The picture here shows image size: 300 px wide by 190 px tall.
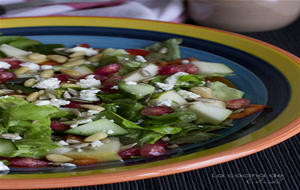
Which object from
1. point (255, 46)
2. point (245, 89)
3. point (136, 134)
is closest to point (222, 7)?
point (255, 46)

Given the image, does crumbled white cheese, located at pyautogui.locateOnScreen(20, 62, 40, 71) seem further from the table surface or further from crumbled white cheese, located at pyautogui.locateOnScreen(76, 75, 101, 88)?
the table surface

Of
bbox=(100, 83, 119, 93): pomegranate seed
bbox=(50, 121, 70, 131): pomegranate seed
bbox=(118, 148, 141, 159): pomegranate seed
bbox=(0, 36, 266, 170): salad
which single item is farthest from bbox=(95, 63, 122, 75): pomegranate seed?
bbox=(118, 148, 141, 159): pomegranate seed

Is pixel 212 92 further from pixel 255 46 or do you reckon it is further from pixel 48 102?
pixel 48 102

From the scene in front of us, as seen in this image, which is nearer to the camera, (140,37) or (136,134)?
(136,134)

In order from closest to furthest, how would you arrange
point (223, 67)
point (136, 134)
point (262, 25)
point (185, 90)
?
1. point (136, 134)
2. point (185, 90)
3. point (223, 67)
4. point (262, 25)

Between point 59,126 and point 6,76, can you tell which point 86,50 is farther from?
point 59,126

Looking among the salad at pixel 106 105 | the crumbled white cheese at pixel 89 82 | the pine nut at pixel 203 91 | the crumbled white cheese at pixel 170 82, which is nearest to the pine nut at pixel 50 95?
the salad at pixel 106 105

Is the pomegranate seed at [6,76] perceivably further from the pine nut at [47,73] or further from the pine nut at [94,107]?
the pine nut at [94,107]
